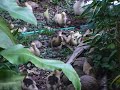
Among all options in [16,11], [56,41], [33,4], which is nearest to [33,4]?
[33,4]

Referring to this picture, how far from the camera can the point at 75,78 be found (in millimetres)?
1059

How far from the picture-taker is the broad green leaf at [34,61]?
1021 mm

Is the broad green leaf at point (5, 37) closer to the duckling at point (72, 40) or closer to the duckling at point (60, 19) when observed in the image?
the duckling at point (72, 40)

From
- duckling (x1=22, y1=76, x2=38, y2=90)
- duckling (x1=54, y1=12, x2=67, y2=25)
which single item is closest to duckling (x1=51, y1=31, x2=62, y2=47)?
duckling (x1=54, y1=12, x2=67, y2=25)

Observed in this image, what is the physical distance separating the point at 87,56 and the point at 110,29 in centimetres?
28

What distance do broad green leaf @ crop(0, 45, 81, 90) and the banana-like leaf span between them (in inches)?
2.7

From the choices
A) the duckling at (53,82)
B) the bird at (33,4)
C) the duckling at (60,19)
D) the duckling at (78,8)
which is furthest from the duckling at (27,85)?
the bird at (33,4)

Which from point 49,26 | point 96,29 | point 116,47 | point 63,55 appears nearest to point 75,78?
point 116,47

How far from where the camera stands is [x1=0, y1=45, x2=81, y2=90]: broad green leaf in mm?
1021

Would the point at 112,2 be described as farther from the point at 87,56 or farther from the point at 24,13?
the point at 24,13

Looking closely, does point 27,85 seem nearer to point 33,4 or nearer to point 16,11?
point 16,11

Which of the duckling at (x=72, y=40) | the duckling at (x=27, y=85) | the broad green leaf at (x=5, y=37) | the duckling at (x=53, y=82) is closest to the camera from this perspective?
the broad green leaf at (x=5, y=37)

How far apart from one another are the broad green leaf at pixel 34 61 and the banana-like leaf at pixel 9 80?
0.23ft

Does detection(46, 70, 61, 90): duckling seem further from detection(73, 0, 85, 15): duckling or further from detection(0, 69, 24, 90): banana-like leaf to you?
detection(73, 0, 85, 15): duckling
